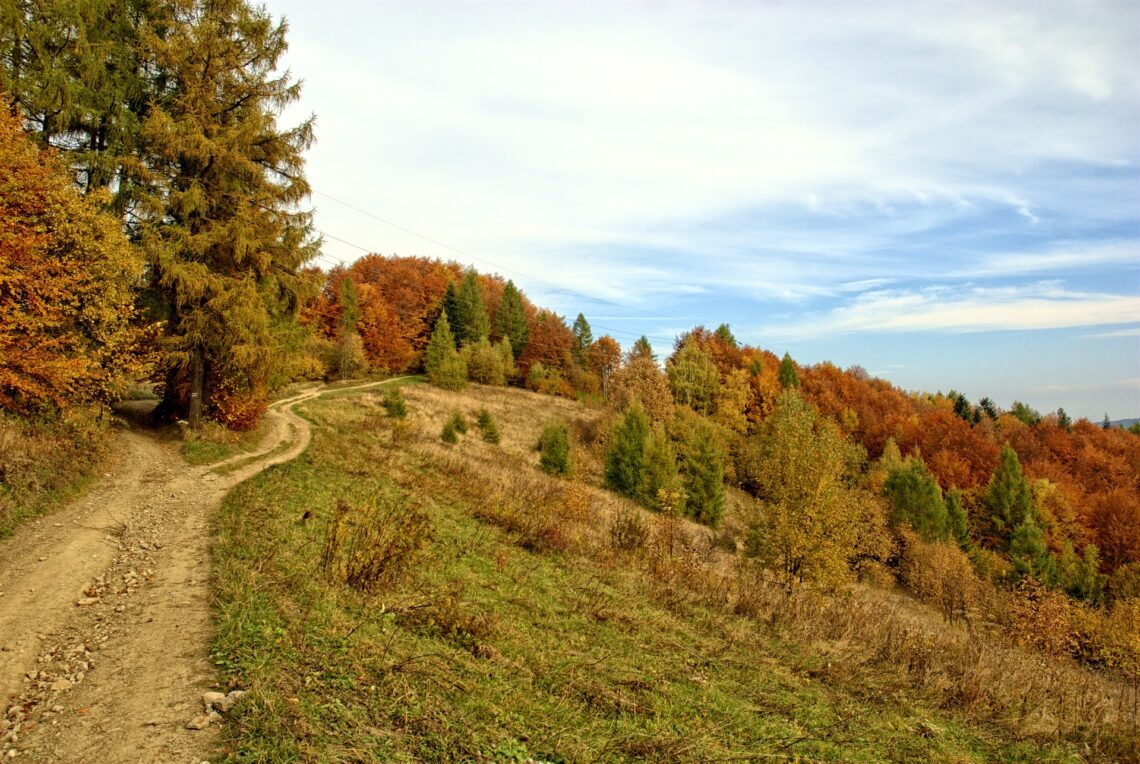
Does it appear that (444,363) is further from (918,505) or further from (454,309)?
(918,505)

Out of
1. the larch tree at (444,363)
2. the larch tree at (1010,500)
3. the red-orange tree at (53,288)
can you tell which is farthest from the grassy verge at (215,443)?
the larch tree at (1010,500)

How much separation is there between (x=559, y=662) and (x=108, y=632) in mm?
4847

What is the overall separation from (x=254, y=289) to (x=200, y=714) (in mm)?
16057

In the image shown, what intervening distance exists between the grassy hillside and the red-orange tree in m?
4.97

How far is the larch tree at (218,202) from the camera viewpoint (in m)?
16.5

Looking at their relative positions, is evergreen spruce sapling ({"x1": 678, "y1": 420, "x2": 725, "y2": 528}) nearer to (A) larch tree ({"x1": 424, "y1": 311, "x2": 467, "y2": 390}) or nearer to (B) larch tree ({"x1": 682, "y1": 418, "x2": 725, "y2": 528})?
(B) larch tree ({"x1": 682, "y1": 418, "x2": 725, "y2": 528})

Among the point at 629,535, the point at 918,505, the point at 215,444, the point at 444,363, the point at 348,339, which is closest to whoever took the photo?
the point at 629,535

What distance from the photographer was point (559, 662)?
21.4ft

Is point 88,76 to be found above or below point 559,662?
above

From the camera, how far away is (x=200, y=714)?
165 inches

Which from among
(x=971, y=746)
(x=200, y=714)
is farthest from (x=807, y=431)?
(x=200, y=714)

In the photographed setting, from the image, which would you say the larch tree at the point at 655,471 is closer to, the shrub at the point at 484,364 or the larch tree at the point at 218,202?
the larch tree at the point at 218,202

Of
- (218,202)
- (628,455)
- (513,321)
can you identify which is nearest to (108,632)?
(218,202)

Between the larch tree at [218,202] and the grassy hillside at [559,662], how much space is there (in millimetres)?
7438
